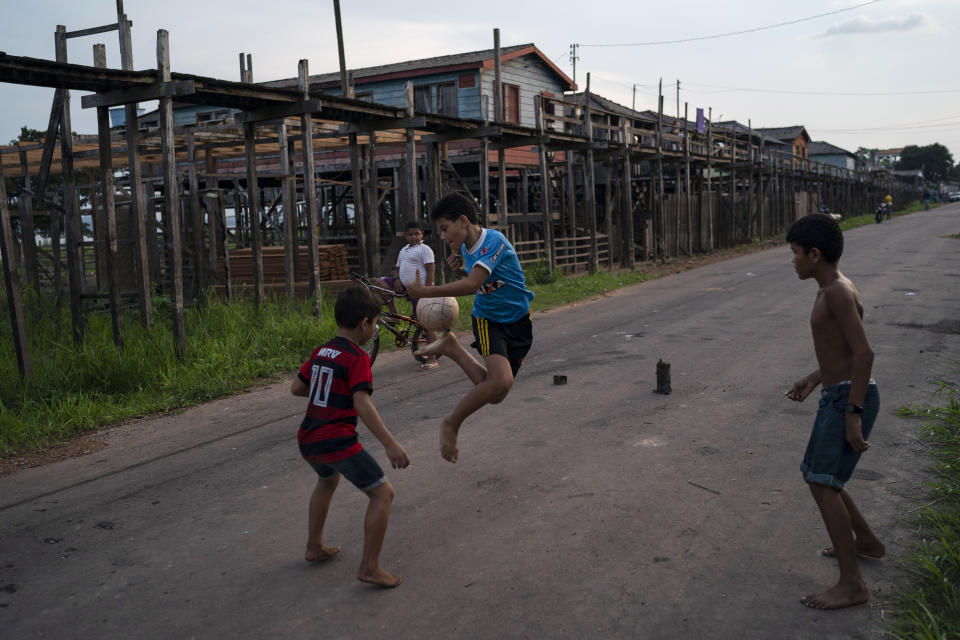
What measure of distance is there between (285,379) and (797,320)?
304 inches

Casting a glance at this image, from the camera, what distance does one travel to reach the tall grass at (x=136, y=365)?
24.5 feet

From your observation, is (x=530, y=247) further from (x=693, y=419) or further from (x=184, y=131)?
(x=693, y=419)

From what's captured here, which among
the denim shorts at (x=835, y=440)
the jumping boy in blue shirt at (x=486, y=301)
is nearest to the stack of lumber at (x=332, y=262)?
the jumping boy in blue shirt at (x=486, y=301)

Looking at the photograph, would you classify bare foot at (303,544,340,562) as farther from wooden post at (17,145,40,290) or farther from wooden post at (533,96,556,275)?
wooden post at (533,96,556,275)

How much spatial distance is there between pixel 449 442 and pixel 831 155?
10023 cm

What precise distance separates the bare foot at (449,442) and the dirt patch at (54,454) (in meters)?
3.65

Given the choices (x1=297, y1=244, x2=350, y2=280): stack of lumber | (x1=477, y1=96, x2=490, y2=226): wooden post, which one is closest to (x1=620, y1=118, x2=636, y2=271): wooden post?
(x1=477, y1=96, x2=490, y2=226): wooden post

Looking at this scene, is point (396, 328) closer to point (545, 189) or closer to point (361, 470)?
point (361, 470)

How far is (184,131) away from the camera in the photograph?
50.8 feet

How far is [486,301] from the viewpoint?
204 inches

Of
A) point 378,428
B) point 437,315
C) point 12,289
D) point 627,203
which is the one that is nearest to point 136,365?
point 12,289

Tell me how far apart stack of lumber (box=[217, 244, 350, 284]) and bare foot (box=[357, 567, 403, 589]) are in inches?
505

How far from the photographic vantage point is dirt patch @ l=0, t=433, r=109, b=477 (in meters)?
6.26

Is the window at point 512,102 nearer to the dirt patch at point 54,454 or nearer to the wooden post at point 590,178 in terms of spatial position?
the wooden post at point 590,178
